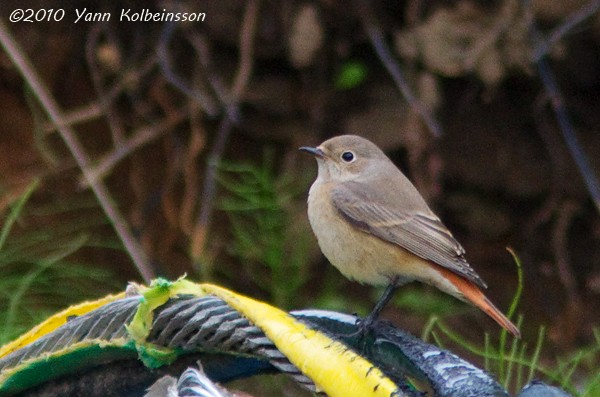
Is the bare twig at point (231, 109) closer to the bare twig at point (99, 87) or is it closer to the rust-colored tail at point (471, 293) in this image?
the bare twig at point (99, 87)

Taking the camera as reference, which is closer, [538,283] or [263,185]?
[263,185]

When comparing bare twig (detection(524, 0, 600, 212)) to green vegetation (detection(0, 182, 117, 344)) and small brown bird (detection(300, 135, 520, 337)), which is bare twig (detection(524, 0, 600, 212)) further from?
green vegetation (detection(0, 182, 117, 344))

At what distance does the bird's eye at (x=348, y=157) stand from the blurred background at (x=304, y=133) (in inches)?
45.5

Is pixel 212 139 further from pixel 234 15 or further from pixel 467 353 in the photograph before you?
pixel 467 353

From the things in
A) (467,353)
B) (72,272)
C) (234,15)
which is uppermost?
(234,15)

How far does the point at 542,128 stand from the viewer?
4840mm

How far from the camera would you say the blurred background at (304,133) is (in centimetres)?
468

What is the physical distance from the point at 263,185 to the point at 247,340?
2.42 m

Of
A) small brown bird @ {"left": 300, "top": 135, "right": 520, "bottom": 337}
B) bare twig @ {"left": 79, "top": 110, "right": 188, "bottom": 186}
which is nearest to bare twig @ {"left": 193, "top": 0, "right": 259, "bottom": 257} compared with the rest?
bare twig @ {"left": 79, "top": 110, "right": 188, "bottom": 186}

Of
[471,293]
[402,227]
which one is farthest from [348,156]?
[471,293]

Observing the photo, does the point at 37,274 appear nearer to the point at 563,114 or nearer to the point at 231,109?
the point at 231,109

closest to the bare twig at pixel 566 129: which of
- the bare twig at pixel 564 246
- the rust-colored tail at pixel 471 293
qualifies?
the bare twig at pixel 564 246

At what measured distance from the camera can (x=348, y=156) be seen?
343 cm

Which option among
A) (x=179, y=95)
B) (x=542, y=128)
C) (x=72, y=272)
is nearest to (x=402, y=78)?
(x=542, y=128)
